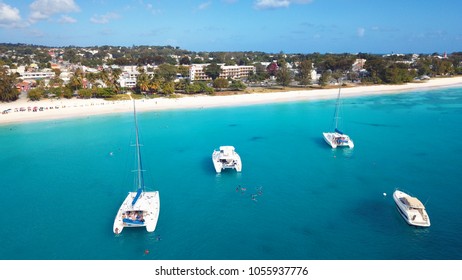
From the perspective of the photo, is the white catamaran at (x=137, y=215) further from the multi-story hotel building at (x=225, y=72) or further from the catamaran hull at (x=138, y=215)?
the multi-story hotel building at (x=225, y=72)

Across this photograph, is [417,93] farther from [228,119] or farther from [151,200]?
[151,200]

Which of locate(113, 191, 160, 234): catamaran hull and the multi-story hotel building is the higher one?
the multi-story hotel building

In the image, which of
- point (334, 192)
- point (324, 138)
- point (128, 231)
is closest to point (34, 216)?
point (128, 231)

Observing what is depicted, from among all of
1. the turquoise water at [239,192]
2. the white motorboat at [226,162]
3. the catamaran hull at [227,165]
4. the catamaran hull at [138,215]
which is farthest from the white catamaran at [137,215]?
the white motorboat at [226,162]

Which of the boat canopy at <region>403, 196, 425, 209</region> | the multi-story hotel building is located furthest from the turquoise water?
the multi-story hotel building

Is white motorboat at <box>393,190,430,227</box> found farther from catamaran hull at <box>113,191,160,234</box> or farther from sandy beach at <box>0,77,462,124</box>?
sandy beach at <box>0,77,462,124</box>

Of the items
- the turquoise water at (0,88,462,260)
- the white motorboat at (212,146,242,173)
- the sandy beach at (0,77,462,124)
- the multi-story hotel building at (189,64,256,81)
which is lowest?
the turquoise water at (0,88,462,260)
